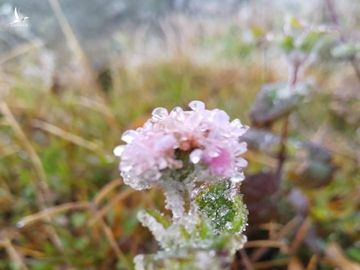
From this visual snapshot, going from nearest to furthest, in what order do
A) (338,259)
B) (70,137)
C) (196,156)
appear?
1. (196,156)
2. (338,259)
3. (70,137)

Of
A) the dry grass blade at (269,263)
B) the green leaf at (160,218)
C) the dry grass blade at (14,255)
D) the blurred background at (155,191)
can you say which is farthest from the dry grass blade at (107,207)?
the green leaf at (160,218)

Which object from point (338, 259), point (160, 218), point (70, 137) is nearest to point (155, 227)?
point (160, 218)

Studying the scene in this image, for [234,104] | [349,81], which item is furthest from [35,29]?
[349,81]

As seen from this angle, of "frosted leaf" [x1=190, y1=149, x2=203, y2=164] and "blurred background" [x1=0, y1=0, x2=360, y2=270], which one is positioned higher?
"blurred background" [x1=0, y1=0, x2=360, y2=270]

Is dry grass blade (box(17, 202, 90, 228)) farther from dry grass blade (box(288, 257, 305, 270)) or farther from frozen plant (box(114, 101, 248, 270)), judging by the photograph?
frozen plant (box(114, 101, 248, 270))

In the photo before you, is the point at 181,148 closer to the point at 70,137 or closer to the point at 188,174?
the point at 188,174

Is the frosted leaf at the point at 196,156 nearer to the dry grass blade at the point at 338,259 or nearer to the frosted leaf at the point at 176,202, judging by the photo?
the frosted leaf at the point at 176,202

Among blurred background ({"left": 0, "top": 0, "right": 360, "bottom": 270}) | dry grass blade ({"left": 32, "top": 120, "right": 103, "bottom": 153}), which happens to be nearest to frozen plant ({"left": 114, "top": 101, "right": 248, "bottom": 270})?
blurred background ({"left": 0, "top": 0, "right": 360, "bottom": 270})

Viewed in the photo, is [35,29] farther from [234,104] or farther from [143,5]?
[234,104]
